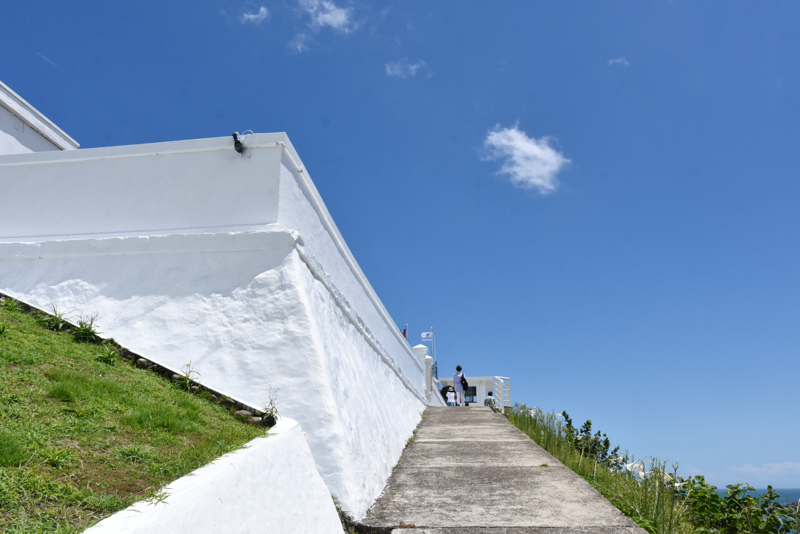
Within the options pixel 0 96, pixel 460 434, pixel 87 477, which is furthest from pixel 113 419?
pixel 0 96

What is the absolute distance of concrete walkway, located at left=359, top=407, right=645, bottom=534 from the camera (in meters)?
4.49

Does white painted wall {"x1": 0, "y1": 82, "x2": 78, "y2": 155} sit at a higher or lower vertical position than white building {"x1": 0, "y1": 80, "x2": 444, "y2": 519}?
higher

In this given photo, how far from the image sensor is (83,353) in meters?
4.77

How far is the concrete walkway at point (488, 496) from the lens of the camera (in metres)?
4.49

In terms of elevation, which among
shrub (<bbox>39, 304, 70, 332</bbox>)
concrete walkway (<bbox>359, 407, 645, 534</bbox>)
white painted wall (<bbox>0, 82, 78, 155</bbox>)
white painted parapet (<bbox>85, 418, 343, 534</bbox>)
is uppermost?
white painted wall (<bbox>0, 82, 78, 155</bbox>)

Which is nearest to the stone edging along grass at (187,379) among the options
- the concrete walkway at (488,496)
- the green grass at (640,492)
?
the concrete walkway at (488,496)

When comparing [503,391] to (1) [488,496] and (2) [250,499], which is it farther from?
(2) [250,499]

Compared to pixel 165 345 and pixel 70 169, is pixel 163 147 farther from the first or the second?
pixel 165 345

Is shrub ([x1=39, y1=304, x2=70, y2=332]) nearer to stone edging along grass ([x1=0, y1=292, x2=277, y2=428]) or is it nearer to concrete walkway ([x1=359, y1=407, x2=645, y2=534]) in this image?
stone edging along grass ([x1=0, y1=292, x2=277, y2=428])

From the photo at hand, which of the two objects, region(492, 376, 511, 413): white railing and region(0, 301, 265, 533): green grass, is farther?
region(492, 376, 511, 413): white railing

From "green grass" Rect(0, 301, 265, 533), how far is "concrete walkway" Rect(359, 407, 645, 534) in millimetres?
1706

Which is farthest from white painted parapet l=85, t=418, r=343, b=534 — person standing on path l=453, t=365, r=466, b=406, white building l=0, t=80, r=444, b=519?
person standing on path l=453, t=365, r=466, b=406

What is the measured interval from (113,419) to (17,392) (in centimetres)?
60

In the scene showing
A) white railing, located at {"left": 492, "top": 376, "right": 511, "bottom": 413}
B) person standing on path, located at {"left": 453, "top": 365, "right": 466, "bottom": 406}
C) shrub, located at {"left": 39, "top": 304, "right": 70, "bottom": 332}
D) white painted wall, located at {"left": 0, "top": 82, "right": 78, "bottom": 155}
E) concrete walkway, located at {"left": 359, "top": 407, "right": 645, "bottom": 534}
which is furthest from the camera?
person standing on path, located at {"left": 453, "top": 365, "right": 466, "bottom": 406}
